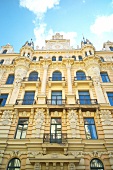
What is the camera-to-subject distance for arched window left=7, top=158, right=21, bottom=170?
13.0 m

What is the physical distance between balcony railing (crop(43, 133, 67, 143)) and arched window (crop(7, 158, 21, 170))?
2.84m

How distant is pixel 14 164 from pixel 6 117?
489cm

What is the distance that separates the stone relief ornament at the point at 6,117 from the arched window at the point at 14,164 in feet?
12.3

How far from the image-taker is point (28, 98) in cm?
1902

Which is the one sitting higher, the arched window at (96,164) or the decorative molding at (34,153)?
the decorative molding at (34,153)

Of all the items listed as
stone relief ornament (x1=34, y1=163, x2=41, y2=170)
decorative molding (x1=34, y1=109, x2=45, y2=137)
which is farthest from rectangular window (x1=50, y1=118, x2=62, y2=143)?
stone relief ornament (x1=34, y1=163, x2=41, y2=170)

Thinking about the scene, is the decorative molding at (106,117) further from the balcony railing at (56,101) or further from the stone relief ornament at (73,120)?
the balcony railing at (56,101)

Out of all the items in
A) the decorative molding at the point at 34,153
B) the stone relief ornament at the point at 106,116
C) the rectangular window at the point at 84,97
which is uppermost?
the rectangular window at the point at 84,97

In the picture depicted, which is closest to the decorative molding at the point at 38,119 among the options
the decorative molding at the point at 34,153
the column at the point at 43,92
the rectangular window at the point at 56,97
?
the column at the point at 43,92

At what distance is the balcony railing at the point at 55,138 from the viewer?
46.4 feet

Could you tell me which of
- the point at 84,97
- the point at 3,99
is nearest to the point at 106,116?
the point at 84,97

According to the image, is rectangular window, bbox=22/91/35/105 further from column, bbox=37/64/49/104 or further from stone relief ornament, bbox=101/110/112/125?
stone relief ornament, bbox=101/110/112/125

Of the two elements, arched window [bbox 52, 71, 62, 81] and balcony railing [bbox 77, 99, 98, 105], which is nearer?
balcony railing [bbox 77, 99, 98, 105]

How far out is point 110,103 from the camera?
18203 mm
